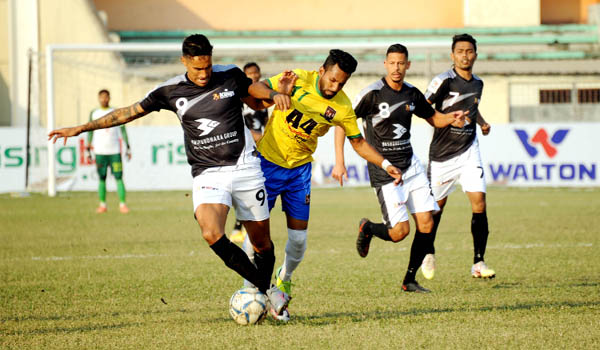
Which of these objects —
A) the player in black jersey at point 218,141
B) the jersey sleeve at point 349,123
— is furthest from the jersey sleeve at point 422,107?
the player in black jersey at point 218,141

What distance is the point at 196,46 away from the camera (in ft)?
18.9

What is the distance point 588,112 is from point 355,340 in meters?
17.5

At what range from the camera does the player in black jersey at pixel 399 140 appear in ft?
24.3

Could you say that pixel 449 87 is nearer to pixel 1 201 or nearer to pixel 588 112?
pixel 1 201

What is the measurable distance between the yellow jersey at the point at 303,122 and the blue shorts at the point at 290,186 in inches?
2.0

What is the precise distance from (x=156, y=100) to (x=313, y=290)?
2197mm

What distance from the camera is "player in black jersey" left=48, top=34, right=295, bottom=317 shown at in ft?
19.4

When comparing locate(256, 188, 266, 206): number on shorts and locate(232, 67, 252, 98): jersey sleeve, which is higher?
locate(232, 67, 252, 98): jersey sleeve

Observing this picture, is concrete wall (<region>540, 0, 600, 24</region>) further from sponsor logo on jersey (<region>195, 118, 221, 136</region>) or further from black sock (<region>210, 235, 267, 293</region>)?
black sock (<region>210, 235, 267, 293</region>)

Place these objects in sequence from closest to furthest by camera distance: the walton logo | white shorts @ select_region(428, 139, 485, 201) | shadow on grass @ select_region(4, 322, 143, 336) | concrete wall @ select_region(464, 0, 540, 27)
A: shadow on grass @ select_region(4, 322, 143, 336) → white shorts @ select_region(428, 139, 485, 201) → the walton logo → concrete wall @ select_region(464, 0, 540, 27)

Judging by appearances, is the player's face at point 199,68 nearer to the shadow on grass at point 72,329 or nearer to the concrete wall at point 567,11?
the shadow on grass at point 72,329

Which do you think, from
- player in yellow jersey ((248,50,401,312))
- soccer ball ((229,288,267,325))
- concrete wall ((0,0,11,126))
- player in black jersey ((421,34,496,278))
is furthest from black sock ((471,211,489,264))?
concrete wall ((0,0,11,126))

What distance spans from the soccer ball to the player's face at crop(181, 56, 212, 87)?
153cm

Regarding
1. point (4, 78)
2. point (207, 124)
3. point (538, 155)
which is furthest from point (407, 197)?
point (4, 78)
